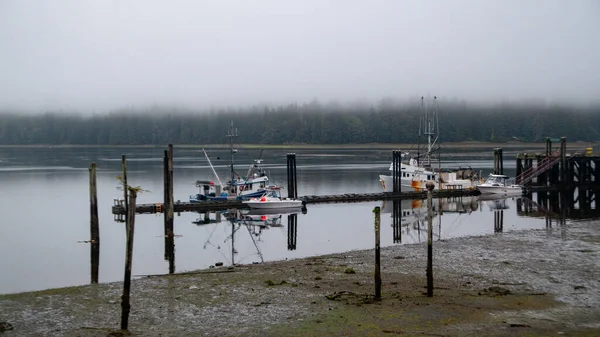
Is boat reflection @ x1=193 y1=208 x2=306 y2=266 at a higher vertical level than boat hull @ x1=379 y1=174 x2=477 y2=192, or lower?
lower

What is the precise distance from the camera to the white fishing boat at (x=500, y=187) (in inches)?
2781

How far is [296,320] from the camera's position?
66.5 ft

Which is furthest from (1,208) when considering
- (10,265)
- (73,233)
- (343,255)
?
(343,255)

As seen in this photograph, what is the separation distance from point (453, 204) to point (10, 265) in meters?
42.9

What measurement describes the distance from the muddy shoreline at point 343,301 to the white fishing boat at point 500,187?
39.2 meters

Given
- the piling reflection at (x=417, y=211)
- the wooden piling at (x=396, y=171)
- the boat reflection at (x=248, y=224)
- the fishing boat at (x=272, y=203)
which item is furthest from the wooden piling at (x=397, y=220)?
the fishing boat at (x=272, y=203)

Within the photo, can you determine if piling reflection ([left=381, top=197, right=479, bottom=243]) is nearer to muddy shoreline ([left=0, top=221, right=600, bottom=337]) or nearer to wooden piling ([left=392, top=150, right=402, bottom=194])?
wooden piling ([left=392, top=150, right=402, bottom=194])

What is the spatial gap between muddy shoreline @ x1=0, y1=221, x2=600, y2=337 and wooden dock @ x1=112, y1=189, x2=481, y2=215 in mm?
26312

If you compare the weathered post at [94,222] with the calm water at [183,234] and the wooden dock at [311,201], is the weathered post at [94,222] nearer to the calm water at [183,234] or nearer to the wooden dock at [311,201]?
the calm water at [183,234]

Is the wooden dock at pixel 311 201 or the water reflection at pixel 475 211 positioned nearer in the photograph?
the water reflection at pixel 475 211

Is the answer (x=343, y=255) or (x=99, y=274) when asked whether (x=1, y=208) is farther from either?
(x=343, y=255)

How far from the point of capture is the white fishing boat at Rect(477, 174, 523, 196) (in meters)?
70.6

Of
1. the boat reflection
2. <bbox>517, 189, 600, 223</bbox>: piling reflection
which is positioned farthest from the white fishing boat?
the boat reflection

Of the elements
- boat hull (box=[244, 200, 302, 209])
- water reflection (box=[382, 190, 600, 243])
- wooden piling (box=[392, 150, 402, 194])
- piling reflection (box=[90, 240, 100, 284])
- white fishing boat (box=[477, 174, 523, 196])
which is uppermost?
wooden piling (box=[392, 150, 402, 194])
